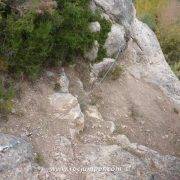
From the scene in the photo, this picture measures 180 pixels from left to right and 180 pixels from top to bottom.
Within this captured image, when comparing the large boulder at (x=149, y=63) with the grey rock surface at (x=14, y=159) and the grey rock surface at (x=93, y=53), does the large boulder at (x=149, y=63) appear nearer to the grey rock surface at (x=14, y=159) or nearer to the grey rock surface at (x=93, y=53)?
the grey rock surface at (x=93, y=53)

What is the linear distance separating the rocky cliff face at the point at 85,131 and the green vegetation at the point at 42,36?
1.02 feet

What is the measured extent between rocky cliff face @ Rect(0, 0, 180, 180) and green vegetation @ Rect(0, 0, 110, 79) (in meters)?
0.31

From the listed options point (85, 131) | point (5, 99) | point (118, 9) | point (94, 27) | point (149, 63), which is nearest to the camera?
point (5, 99)

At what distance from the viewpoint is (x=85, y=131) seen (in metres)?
7.62

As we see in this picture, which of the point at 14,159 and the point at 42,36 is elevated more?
the point at 42,36

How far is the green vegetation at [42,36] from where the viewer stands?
7.06 meters

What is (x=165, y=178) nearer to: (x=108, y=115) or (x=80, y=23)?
(x=108, y=115)

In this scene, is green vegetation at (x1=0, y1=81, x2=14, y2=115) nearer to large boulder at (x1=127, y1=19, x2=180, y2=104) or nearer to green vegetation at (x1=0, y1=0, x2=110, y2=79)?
green vegetation at (x1=0, y1=0, x2=110, y2=79)

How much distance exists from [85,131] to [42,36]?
5.13ft

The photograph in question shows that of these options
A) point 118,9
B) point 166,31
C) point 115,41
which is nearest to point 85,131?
point 115,41

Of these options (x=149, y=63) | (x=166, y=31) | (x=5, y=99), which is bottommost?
(x=166, y=31)

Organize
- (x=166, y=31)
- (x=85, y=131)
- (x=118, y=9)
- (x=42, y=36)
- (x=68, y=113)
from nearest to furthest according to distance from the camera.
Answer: (x=42, y=36)
(x=68, y=113)
(x=85, y=131)
(x=118, y=9)
(x=166, y=31)

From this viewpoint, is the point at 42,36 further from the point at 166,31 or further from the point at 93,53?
the point at 166,31

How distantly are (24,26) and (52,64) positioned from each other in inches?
44.4
